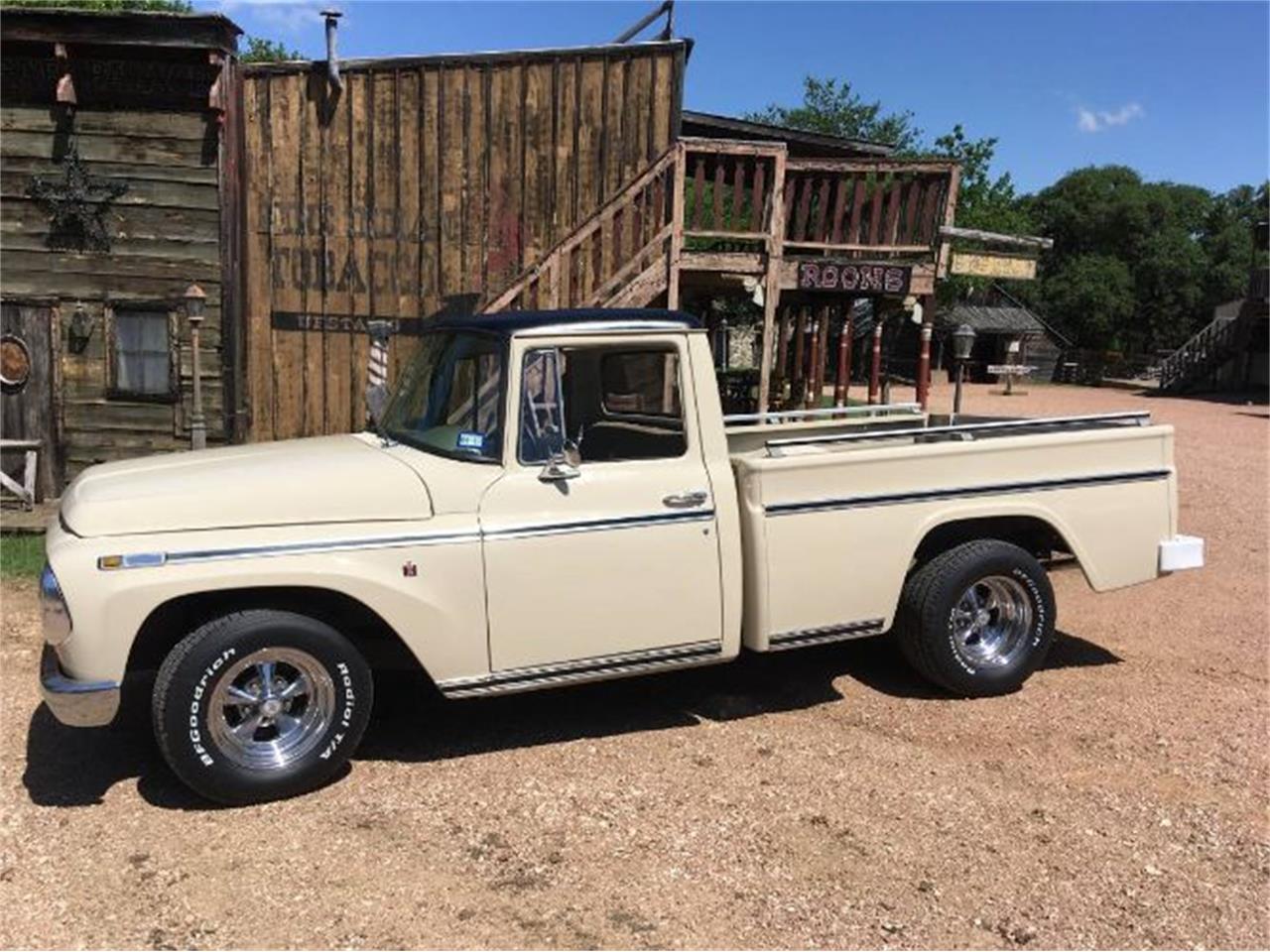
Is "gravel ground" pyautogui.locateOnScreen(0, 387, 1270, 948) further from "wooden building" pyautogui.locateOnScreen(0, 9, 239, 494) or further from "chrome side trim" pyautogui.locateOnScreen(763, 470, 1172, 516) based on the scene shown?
"wooden building" pyautogui.locateOnScreen(0, 9, 239, 494)

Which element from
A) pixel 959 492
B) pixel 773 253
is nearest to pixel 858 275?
pixel 773 253

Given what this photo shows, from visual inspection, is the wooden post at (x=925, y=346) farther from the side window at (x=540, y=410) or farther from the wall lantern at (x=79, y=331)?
the wall lantern at (x=79, y=331)

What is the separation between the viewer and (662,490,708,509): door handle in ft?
15.4

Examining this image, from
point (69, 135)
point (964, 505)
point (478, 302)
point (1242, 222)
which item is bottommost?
point (964, 505)

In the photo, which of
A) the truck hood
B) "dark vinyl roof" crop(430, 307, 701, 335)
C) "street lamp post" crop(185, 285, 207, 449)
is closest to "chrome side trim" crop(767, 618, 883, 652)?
"dark vinyl roof" crop(430, 307, 701, 335)

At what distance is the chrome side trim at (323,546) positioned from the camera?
406 cm

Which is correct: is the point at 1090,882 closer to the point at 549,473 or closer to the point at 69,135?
the point at 549,473

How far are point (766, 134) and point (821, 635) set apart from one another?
33.9ft

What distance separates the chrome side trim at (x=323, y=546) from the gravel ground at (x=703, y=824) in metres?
0.99

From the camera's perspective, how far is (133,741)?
15.9 ft

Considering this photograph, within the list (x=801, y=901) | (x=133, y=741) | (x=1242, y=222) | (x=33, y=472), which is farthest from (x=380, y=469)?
(x=1242, y=222)

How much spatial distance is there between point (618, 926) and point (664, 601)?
1.57 meters

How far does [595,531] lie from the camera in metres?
4.57

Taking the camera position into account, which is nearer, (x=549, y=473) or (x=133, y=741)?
(x=549, y=473)
